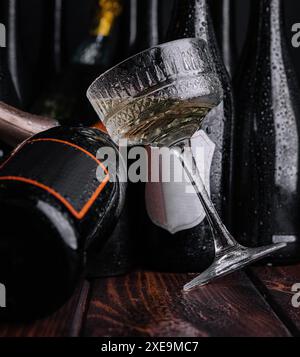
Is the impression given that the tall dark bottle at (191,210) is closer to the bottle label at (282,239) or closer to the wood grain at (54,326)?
the bottle label at (282,239)

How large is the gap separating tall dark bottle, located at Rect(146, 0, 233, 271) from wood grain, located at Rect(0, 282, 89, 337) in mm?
184

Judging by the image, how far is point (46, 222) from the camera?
483 mm

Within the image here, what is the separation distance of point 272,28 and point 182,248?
13.3 inches

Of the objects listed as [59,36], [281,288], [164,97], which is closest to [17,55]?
[59,36]

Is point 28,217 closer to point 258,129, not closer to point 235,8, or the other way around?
point 258,129

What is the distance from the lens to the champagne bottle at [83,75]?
87 centimetres

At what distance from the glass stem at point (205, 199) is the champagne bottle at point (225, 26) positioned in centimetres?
35

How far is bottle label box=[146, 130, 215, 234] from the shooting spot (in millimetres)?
736

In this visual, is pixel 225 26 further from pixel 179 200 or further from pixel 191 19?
pixel 179 200

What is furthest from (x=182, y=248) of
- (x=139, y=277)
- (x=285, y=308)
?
(x=285, y=308)

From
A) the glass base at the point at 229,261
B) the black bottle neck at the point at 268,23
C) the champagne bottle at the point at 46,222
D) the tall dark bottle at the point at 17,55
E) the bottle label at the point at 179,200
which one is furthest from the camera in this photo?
the tall dark bottle at the point at 17,55

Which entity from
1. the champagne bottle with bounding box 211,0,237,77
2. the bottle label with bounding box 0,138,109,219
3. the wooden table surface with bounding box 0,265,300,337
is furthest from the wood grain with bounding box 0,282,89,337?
the champagne bottle with bounding box 211,0,237,77

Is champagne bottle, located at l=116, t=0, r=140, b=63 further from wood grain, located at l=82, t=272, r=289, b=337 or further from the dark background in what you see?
wood grain, located at l=82, t=272, r=289, b=337

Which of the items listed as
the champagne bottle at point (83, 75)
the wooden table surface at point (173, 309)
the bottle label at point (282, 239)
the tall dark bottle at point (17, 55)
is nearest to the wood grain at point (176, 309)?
the wooden table surface at point (173, 309)
